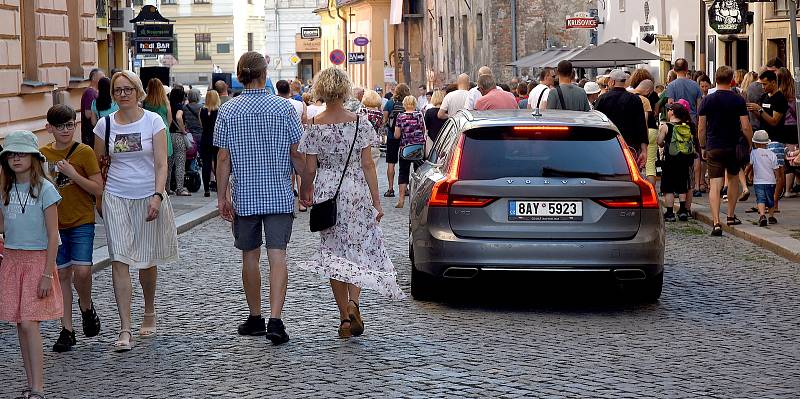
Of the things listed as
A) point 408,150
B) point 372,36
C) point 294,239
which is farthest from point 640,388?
point 372,36

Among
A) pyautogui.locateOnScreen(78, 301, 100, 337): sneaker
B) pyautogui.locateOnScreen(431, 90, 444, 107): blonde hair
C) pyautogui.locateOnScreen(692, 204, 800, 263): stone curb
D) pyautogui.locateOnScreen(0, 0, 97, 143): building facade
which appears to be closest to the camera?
pyautogui.locateOnScreen(78, 301, 100, 337): sneaker

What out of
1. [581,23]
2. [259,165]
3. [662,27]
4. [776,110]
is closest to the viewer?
[259,165]

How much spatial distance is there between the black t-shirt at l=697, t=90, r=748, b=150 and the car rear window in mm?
5204

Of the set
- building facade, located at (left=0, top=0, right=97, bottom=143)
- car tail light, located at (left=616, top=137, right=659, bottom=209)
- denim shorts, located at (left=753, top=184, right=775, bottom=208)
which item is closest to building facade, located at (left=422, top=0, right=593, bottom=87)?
building facade, located at (left=0, top=0, right=97, bottom=143)

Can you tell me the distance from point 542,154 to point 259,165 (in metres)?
2.21

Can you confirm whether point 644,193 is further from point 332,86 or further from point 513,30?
point 513,30

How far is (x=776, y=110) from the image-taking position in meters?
19.0

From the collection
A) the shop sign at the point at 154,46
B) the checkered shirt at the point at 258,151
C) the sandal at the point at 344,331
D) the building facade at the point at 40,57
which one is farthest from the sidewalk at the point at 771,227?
the shop sign at the point at 154,46

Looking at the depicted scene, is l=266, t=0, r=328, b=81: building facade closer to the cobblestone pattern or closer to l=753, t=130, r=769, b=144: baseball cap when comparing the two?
l=753, t=130, r=769, b=144: baseball cap

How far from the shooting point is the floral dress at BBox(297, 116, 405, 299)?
9.16 metres

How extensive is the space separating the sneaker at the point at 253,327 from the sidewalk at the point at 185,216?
13.2 feet

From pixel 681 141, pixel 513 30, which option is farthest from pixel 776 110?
pixel 513 30

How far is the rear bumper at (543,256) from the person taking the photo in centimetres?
998

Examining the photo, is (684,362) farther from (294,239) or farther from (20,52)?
(20,52)
